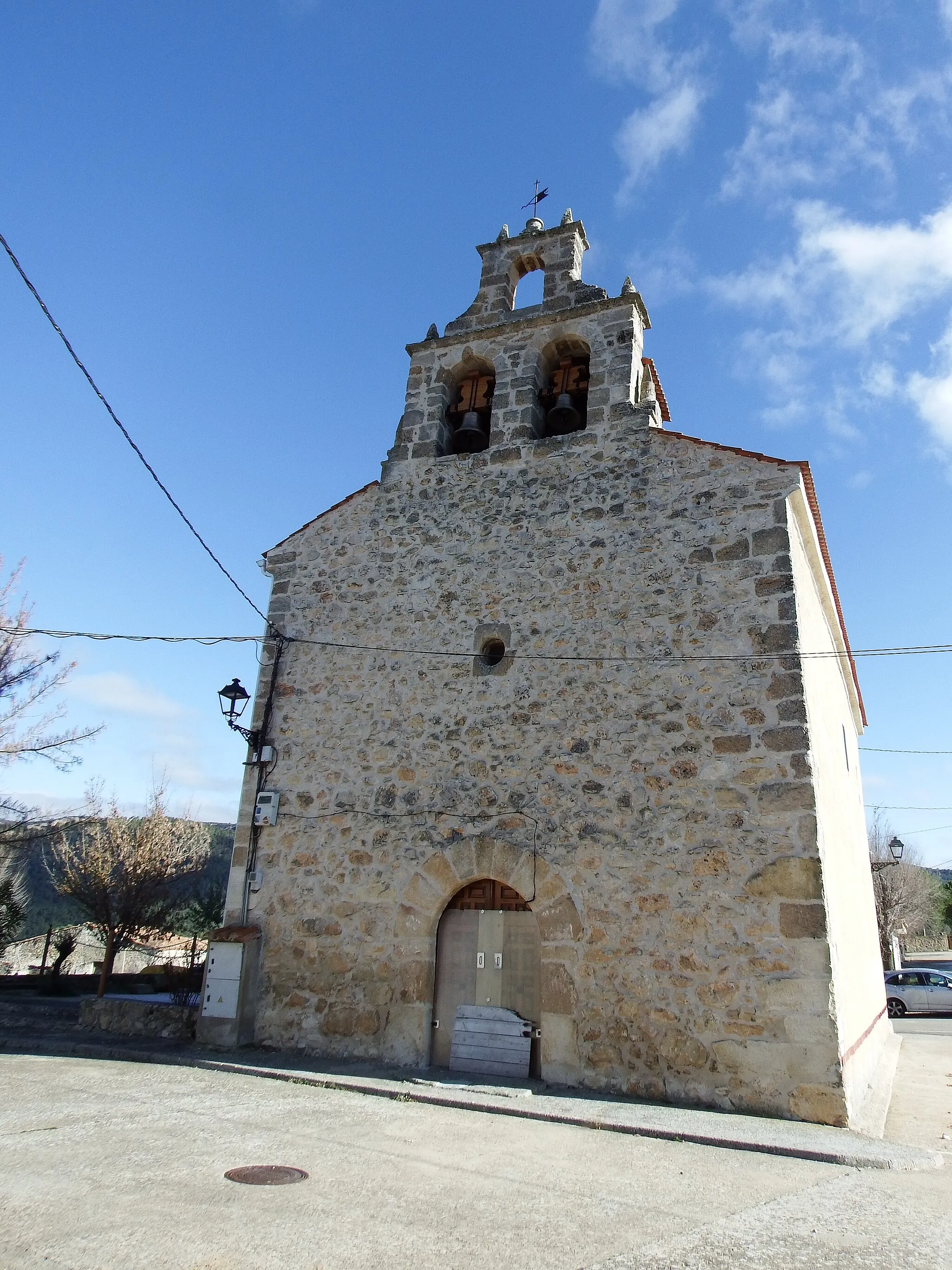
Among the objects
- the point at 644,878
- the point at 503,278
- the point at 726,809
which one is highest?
the point at 503,278

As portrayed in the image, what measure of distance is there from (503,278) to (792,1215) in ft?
32.3

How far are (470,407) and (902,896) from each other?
36.0m

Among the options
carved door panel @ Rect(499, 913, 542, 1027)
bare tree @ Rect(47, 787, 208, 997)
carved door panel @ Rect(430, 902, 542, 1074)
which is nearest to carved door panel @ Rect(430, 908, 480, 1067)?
carved door panel @ Rect(430, 902, 542, 1074)

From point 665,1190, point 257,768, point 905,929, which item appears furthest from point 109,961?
point 905,929

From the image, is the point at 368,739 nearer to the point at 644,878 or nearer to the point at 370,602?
the point at 370,602

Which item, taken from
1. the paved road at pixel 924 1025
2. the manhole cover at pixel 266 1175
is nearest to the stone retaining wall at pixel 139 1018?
the manhole cover at pixel 266 1175

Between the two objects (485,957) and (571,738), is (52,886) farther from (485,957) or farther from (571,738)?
(571,738)

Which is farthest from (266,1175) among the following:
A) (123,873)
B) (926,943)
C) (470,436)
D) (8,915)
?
(926,943)

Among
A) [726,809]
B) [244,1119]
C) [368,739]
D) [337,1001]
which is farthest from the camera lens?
[368,739]

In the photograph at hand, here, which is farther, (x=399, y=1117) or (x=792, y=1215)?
(x=399, y=1117)

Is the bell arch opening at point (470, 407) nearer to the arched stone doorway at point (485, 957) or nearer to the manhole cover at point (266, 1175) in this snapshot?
the arched stone doorway at point (485, 957)

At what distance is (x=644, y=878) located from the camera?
695 centimetres

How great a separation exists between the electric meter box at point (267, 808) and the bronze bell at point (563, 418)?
17.1 ft

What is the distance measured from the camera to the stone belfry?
29.9ft
